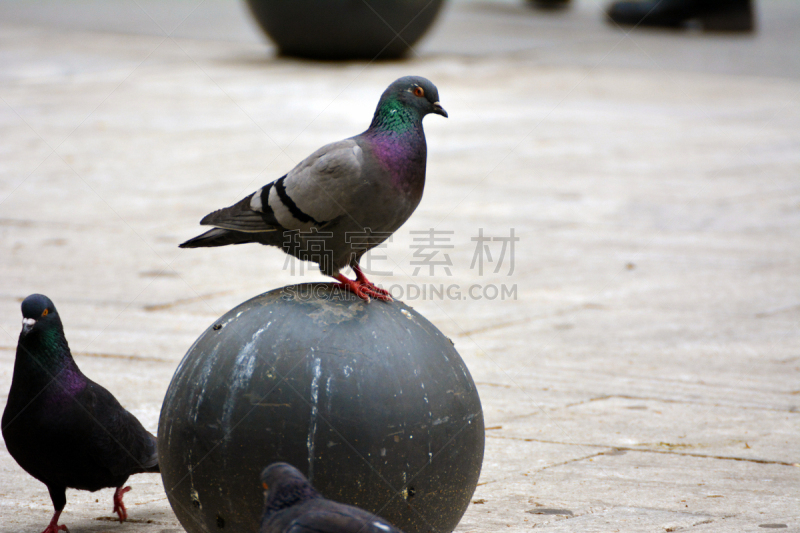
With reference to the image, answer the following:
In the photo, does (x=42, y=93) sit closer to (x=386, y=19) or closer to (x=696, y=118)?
(x=386, y=19)

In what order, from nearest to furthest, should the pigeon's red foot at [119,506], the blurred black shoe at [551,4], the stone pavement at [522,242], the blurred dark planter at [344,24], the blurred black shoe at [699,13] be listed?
the pigeon's red foot at [119,506]
the stone pavement at [522,242]
the blurred dark planter at [344,24]
the blurred black shoe at [699,13]
the blurred black shoe at [551,4]

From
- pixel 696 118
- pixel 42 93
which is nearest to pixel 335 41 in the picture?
pixel 42 93

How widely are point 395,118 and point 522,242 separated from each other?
6.12 metres

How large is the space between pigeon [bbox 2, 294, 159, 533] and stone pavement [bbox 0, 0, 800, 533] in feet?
1.14

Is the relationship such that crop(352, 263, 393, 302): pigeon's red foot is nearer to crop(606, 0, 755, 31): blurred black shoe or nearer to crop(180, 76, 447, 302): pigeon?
crop(180, 76, 447, 302): pigeon

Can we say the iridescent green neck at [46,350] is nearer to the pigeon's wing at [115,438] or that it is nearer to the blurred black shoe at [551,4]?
the pigeon's wing at [115,438]

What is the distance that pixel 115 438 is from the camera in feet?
14.1

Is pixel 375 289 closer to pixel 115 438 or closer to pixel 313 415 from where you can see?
pixel 313 415

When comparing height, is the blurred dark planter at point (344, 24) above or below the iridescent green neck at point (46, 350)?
above

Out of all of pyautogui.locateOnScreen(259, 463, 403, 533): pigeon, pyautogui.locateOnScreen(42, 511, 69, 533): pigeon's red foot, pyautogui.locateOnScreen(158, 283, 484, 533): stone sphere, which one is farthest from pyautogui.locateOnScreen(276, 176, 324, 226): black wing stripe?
pyautogui.locateOnScreen(42, 511, 69, 533): pigeon's red foot

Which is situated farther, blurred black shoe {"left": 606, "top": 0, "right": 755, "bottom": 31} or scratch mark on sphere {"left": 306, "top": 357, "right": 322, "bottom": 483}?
blurred black shoe {"left": 606, "top": 0, "right": 755, "bottom": 31}

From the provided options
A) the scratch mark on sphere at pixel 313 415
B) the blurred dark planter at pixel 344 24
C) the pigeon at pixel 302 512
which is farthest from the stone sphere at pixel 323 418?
the blurred dark planter at pixel 344 24

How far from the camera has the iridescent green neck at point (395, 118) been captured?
422 centimetres

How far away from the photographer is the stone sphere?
370 cm
